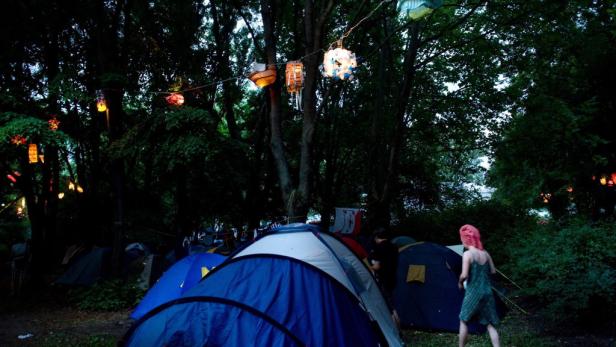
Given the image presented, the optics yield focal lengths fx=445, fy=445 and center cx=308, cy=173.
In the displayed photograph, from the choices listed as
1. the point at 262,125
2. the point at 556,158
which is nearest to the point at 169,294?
the point at 262,125

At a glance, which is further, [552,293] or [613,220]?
[613,220]

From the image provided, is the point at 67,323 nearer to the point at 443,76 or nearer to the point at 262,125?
the point at 262,125

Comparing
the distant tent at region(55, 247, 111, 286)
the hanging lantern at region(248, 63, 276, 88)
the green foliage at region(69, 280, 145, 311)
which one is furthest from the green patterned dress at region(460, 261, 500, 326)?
the distant tent at region(55, 247, 111, 286)

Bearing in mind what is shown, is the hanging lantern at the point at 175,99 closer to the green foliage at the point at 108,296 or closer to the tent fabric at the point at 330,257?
the green foliage at the point at 108,296

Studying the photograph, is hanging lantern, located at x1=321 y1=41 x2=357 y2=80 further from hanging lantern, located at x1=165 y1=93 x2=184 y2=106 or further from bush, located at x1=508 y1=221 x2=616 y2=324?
hanging lantern, located at x1=165 y1=93 x2=184 y2=106

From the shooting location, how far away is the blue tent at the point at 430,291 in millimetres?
7441

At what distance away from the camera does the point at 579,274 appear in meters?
6.67

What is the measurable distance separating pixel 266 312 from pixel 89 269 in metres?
8.99

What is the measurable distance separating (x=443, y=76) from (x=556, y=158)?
6130 millimetres

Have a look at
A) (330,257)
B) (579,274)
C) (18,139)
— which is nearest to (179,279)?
(330,257)

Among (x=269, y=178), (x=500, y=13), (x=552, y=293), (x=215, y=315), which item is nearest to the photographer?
(x=215, y=315)

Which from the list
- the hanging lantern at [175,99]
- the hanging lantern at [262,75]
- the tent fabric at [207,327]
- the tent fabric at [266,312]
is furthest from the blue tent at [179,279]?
the hanging lantern at [175,99]

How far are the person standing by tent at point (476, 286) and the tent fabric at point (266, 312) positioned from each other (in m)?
1.19

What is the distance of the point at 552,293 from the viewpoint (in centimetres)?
687
